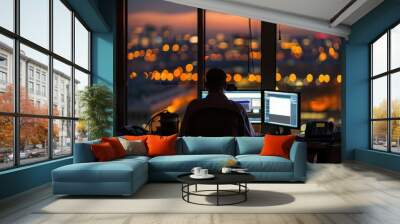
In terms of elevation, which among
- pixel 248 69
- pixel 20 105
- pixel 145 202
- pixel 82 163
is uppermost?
pixel 248 69

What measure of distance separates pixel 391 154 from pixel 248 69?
131 inches

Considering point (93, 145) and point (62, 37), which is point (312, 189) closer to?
point (93, 145)

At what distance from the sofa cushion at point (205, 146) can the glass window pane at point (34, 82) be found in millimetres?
2026

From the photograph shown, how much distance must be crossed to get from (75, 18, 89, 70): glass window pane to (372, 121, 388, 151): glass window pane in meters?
5.88

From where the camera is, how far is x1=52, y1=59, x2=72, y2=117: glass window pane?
653 centimetres

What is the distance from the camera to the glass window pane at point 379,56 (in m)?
8.33

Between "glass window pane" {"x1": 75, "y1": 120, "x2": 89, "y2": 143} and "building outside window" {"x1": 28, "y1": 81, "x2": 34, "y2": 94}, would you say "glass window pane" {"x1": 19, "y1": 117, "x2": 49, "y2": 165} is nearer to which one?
"building outside window" {"x1": 28, "y1": 81, "x2": 34, "y2": 94}

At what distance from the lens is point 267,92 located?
21.5 ft

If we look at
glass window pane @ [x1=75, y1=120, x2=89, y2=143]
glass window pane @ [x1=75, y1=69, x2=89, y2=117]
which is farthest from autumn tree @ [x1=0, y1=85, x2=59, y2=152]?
glass window pane @ [x1=75, y1=69, x2=89, y2=117]

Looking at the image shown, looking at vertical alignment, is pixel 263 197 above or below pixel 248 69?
below

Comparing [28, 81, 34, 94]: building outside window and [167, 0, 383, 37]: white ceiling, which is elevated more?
[167, 0, 383, 37]: white ceiling

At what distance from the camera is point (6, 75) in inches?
192

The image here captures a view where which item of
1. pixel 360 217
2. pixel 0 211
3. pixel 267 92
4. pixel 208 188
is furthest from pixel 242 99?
pixel 0 211

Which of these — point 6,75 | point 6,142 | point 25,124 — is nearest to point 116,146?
point 25,124
